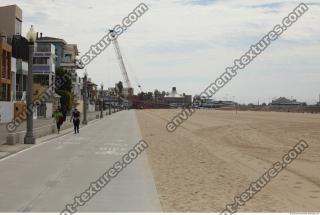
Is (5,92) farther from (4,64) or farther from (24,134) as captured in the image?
(24,134)

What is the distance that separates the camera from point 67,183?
13.2m

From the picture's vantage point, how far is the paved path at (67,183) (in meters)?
10.2

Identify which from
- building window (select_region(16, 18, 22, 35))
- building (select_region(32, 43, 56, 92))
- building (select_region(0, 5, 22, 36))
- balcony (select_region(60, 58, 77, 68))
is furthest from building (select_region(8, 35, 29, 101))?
balcony (select_region(60, 58, 77, 68))

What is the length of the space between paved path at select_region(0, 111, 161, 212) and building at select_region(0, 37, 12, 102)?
37613mm

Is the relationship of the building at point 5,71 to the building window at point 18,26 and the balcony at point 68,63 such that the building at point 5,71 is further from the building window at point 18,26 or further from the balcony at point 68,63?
the balcony at point 68,63

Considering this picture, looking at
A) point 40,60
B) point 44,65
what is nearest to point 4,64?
point 44,65

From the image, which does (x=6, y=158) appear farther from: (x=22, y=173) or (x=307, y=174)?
(x=307, y=174)

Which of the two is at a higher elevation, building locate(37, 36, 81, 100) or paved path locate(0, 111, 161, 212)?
building locate(37, 36, 81, 100)

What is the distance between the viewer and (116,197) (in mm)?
11227

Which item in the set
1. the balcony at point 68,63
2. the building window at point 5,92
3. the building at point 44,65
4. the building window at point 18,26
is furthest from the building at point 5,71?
the balcony at point 68,63

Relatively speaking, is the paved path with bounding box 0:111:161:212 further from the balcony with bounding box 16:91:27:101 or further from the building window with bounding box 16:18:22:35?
the building window with bounding box 16:18:22:35

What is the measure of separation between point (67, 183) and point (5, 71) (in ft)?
157

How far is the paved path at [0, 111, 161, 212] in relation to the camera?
33.4ft

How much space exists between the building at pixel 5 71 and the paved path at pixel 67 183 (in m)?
37.6
